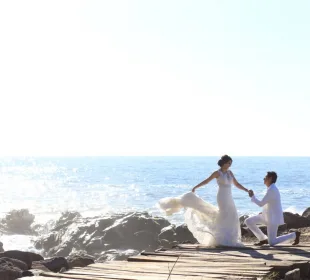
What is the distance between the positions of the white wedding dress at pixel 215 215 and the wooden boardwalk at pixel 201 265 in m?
0.83

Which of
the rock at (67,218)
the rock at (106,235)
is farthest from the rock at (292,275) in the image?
the rock at (67,218)

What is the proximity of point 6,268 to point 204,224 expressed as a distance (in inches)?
181

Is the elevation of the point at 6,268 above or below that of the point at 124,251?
above

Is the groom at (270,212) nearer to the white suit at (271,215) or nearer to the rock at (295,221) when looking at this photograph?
the white suit at (271,215)

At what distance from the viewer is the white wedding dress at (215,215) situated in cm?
1263

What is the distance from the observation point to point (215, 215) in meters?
13.0

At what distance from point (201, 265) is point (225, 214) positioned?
3337 millimetres

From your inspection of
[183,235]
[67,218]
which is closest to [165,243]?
[183,235]

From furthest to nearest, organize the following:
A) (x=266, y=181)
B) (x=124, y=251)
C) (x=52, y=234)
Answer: (x=52, y=234) → (x=124, y=251) → (x=266, y=181)

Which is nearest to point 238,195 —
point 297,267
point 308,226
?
point 308,226

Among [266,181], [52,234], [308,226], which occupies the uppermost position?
[266,181]

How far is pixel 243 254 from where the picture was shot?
10953 mm

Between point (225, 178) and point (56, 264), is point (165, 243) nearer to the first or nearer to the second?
point (56, 264)

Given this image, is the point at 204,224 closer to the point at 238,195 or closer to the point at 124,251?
the point at 124,251
